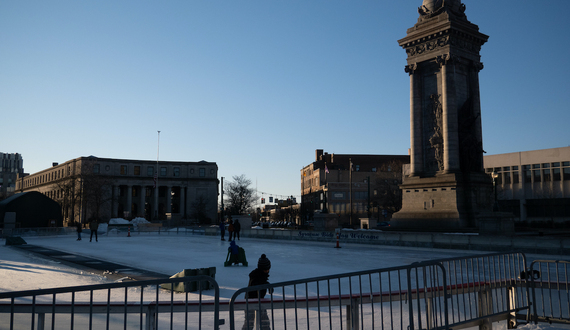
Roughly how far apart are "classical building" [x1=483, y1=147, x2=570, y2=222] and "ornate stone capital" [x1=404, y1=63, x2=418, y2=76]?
3604cm

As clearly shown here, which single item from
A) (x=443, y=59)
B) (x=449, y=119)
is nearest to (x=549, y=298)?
(x=449, y=119)

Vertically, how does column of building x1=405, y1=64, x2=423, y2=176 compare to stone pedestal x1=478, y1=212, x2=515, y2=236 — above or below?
above

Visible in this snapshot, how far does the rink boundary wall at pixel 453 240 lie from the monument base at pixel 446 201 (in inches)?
226

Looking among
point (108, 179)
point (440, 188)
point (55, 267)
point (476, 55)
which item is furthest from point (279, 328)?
point (108, 179)

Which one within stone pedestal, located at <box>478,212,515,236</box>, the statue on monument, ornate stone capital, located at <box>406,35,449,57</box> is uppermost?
the statue on monument

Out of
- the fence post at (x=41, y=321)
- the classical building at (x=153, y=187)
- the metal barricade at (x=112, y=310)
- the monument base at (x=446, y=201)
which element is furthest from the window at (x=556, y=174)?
the fence post at (x=41, y=321)

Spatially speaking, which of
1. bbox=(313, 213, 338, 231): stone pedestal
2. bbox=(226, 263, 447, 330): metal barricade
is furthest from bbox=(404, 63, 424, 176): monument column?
bbox=(226, 263, 447, 330): metal barricade

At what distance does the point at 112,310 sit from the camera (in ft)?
18.6

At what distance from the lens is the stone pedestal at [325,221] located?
37031 mm

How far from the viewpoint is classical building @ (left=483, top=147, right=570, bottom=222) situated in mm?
64688

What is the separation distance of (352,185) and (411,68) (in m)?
72.7

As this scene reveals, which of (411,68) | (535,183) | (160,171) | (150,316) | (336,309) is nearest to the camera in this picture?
(150,316)

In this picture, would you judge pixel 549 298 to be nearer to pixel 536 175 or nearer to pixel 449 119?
pixel 449 119

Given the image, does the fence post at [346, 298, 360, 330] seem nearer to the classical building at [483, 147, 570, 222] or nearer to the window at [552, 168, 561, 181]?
the classical building at [483, 147, 570, 222]
